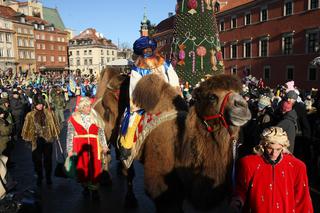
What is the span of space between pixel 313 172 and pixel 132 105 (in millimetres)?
5397

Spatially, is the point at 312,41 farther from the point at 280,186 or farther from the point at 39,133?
the point at 280,186

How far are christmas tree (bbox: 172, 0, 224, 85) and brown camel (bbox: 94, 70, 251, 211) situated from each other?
12.5 metres

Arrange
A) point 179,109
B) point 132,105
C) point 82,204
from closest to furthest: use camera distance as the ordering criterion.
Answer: point 179,109 < point 132,105 < point 82,204

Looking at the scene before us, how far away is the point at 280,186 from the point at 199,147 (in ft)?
2.86

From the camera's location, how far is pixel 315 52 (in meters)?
28.2

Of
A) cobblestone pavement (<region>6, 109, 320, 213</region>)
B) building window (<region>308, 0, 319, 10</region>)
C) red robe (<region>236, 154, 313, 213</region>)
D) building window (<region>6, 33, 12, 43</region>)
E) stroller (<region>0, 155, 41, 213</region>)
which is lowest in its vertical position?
cobblestone pavement (<region>6, 109, 320, 213</region>)

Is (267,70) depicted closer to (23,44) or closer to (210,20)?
(210,20)

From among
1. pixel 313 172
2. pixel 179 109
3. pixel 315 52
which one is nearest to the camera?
pixel 179 109

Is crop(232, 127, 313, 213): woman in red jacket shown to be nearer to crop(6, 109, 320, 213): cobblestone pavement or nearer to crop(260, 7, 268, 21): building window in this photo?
crop(6, 109, 320, 213): cobblestone pavement

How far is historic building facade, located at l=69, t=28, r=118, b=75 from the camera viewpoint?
298 feet

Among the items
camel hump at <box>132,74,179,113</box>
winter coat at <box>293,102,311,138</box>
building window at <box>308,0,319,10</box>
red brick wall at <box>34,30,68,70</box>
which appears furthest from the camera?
red brick wall at <box>34,30,68,70</box>

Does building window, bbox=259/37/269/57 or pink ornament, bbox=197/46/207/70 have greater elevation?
building window, bbox=259/37/269/57

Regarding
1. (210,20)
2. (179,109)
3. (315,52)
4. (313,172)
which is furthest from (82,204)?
(315,52)

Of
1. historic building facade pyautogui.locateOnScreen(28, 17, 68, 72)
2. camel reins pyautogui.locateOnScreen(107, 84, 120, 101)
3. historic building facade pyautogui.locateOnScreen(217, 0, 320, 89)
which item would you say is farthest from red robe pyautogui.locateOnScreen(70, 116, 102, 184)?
historic building facade pyautogui.locateOnScreen(28, 17, 68, 72)
